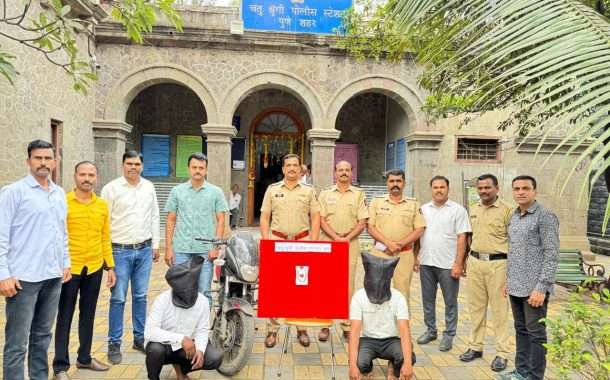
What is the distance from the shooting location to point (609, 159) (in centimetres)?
126

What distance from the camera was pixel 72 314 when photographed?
3.82m

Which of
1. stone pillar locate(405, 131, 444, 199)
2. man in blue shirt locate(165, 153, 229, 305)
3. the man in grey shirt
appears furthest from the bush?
stone pillar locate(405, 131, 444, 199)

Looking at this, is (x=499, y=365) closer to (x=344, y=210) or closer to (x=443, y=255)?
(x=443, y=255)

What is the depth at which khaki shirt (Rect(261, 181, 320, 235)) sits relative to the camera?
480 cm

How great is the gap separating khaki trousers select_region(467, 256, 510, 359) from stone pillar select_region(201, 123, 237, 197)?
309 inches

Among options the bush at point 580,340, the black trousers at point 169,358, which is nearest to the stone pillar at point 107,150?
the black trousers at point 169,358

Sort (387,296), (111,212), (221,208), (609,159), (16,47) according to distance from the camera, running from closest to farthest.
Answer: (609,159) → (387,296) → (111,212) → (221,208) → (16,47)

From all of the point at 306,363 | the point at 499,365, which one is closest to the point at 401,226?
the point at 499,365

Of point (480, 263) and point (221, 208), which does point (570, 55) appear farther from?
point (221, 208)

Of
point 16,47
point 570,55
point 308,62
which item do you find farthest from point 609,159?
point 308,62

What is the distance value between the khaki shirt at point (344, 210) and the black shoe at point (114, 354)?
2421 mm

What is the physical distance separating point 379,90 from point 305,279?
8769mm

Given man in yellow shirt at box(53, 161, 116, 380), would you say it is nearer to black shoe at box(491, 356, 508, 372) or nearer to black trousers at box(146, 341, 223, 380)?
black trousers at box(146, 341, 223, 380)

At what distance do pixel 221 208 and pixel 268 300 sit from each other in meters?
1.25
